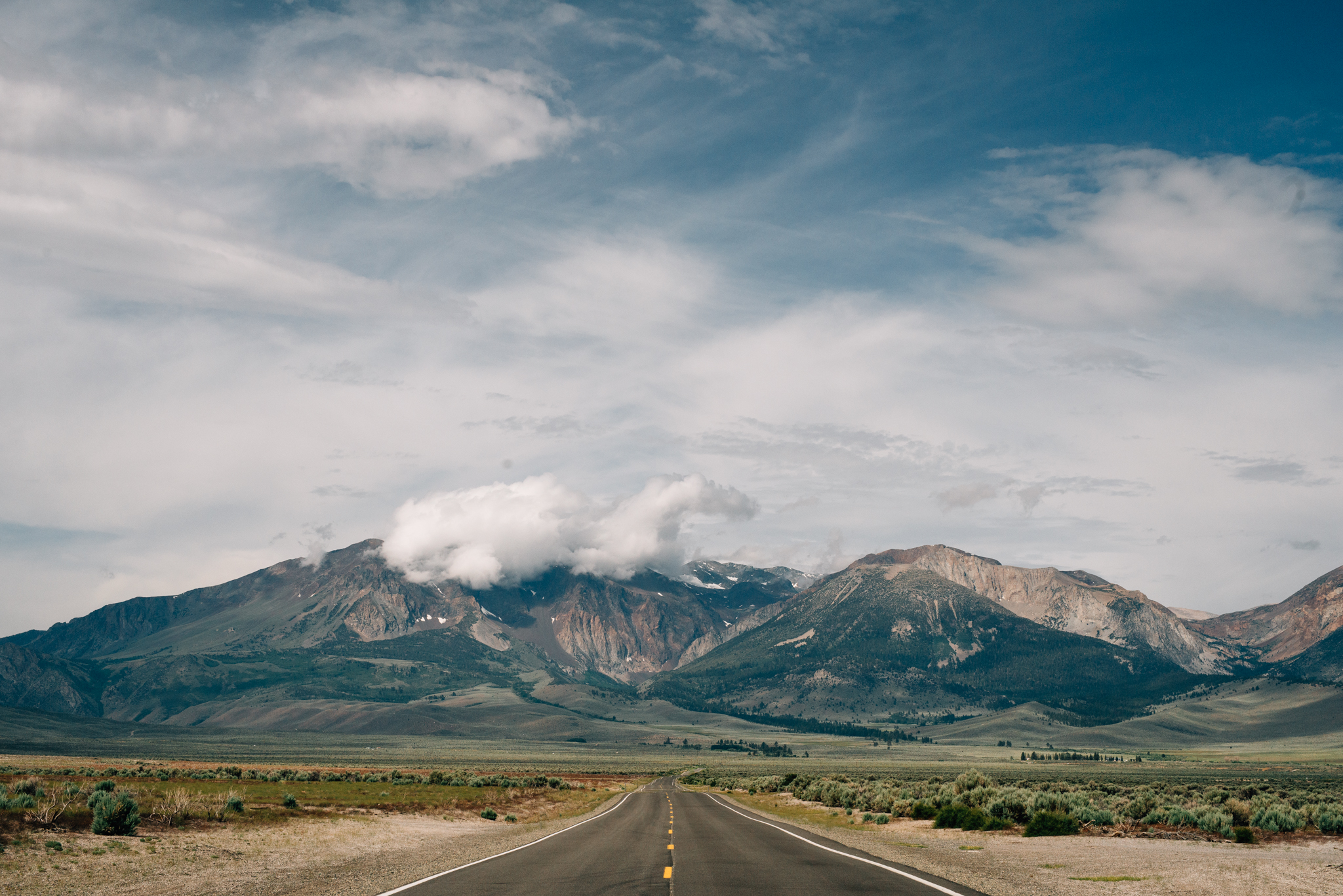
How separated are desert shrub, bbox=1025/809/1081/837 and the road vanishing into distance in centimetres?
929

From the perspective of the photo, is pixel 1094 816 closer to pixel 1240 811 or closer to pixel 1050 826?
pixel 1050 826

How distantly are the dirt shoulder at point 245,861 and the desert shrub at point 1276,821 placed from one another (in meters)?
29.1

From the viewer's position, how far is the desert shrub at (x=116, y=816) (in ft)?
→ 84.2

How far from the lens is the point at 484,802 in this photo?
55531 mm

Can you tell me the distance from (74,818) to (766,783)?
69.6 meters

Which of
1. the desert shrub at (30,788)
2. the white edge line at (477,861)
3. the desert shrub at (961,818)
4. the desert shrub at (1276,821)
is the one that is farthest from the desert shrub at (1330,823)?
the desert shrub at (30,788)

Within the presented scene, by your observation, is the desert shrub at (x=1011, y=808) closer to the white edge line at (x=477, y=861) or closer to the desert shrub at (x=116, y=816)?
the white edge line at (x=477, y=861)

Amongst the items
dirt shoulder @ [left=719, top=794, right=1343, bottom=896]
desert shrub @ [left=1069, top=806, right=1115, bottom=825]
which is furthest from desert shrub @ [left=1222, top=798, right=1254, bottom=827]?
desert shrub @ [left=1069, top=806, right=1115, bottom=825]

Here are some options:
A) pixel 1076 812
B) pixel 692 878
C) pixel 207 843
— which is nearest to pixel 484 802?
pixel 207 843

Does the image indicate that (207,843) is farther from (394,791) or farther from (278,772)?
(278,772)

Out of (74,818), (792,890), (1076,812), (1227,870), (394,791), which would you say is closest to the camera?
(792,890)

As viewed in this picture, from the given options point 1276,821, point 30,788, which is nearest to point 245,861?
point 30,788

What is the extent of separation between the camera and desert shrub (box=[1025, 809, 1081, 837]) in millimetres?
35125

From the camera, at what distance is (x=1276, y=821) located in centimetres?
3506
